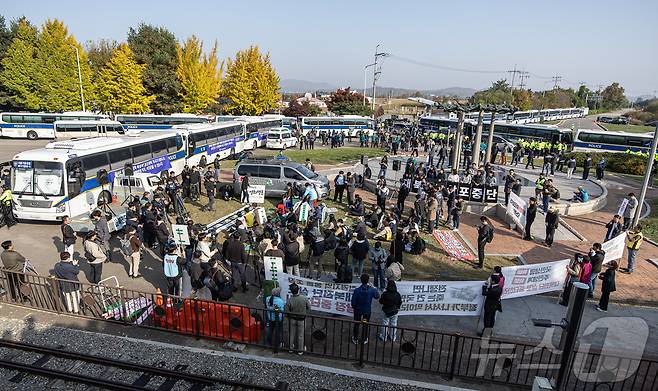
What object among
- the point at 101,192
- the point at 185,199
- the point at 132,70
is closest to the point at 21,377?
the point at 101,192

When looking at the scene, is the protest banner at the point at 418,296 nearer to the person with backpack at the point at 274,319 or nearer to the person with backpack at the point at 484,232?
the person with backpack at the point at 274,319

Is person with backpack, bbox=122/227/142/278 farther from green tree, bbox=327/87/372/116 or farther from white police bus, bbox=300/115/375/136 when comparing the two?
green tree, bbox=327/87/372/116

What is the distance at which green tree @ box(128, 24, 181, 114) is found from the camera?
167ft

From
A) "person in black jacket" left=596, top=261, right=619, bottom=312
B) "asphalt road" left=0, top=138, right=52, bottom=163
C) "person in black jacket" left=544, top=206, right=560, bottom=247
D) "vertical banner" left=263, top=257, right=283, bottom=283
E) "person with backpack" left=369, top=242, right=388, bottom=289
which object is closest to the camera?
"vertical banner" left=263, top=257, right=283, bottom=283

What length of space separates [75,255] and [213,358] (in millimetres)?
7896

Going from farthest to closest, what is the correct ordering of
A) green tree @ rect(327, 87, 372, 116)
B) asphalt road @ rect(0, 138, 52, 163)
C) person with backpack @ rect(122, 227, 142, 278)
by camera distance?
green tree @ rect(327, 87, 372, 116) → asphalt road @ rect(0, 138, 52, 163) → person with backpack @ rect(122, 227, 142, 278)

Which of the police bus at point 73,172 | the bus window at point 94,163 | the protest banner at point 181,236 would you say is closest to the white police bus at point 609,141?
the police bus at point 73,172

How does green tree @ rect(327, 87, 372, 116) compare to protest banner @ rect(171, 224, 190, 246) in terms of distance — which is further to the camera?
green tree @ rect(327, 87, 372, 116)

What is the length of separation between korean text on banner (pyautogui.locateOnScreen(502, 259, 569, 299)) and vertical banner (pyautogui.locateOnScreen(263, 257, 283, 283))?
553cm

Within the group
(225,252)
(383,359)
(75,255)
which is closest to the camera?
(383,359)

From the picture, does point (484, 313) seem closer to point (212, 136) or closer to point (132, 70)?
point (212, 136)

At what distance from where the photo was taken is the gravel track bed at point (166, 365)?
7.50 metres

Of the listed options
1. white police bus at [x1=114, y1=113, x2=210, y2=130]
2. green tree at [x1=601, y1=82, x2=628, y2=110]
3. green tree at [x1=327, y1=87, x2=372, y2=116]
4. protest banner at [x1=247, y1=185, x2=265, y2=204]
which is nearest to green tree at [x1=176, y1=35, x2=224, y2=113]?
white police bus at [x1=114, y1=113, x2=210, y2=130]

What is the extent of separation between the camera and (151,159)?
22.5m
